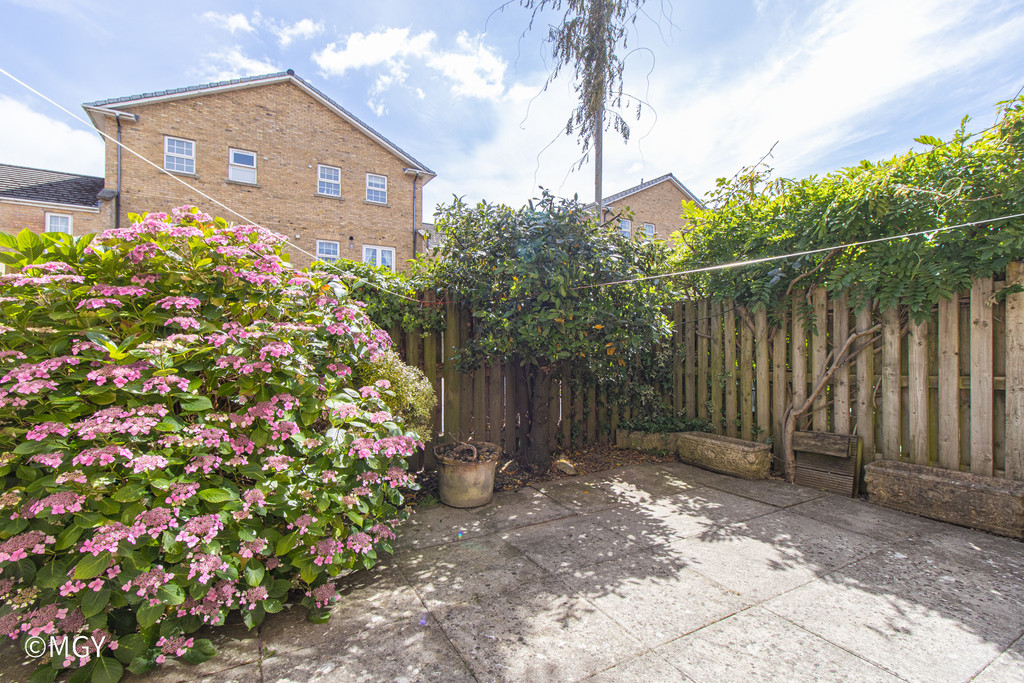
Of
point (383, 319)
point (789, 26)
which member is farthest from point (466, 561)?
point (789, 26)

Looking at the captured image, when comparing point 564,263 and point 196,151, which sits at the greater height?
point 196,151

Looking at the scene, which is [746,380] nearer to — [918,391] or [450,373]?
[918,391]

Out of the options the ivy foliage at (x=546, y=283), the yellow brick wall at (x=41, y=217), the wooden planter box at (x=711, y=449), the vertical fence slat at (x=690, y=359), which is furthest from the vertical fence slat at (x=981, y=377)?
the yellow brick wall at (x=41, y=217)

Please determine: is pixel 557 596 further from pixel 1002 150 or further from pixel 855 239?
pixel 1002 150

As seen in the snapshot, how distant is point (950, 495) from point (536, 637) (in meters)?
3.17

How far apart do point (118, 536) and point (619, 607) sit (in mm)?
2078

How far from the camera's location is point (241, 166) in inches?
495

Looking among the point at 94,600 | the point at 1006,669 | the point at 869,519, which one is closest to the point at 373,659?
the point at 94,600

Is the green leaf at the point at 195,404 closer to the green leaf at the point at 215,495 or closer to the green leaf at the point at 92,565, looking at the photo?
the green leaf at the point at 215,495

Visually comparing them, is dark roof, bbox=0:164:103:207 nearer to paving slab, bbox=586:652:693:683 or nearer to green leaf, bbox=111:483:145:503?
green leaf, bbox=111:483:145:503

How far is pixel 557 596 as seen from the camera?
2182 millimetres

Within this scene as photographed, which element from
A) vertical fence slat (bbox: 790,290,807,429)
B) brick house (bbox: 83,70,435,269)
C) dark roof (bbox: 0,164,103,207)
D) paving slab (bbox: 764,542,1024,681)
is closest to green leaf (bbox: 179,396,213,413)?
paving slab (bbox: 764,542,1024,681)

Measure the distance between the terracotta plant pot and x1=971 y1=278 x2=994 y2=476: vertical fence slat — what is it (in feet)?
11.8

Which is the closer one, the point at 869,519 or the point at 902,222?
the point at 869,519
